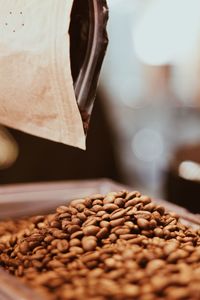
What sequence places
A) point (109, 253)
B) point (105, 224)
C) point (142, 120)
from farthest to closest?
point (142, 120)
point (105, 224)
point (109, 253)

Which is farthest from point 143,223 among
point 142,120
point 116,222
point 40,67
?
point 142,120

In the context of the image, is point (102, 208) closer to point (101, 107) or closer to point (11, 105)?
point (11, 105)

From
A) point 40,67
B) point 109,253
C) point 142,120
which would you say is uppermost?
point 40,67

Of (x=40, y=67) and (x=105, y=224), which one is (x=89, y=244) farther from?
(x=40, y=67)

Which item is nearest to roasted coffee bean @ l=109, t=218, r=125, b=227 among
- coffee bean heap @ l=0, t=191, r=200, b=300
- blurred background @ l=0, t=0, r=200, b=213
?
coffee bean heap @ l=0, t=191, r=200, b=300

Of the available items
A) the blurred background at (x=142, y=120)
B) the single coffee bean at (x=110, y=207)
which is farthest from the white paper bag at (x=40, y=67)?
the blurred background at (x=142, y=120)

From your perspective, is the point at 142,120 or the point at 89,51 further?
the point at 142,120

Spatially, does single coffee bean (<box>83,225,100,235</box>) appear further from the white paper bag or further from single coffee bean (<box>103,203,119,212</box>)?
the white paper bag
